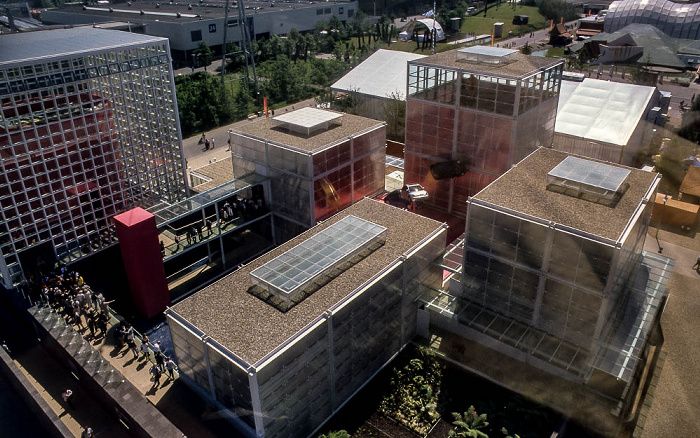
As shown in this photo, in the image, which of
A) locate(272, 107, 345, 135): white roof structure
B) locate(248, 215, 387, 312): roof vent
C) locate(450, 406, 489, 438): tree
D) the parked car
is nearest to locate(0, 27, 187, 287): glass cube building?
locate(272, 107, 345, 135): white roof structure

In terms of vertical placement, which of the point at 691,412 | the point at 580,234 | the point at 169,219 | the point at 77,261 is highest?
the point at 580,234

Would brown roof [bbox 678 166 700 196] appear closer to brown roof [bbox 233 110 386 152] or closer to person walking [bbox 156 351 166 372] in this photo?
brown roof [bbox 233 110 386 152]

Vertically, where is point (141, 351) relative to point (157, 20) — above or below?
below

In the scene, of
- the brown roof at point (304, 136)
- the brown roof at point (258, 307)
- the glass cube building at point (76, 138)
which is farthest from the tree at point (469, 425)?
the glass cube building at point (76, 138)

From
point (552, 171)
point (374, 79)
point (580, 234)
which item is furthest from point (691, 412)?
point (374, 79)

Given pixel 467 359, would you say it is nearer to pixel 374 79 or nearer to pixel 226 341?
pixel 226 341
